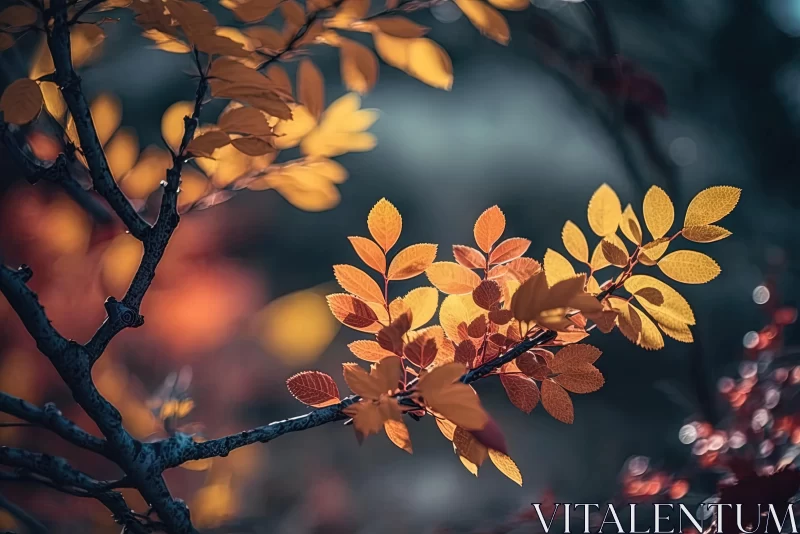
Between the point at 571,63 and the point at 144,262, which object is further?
the point at 571,63

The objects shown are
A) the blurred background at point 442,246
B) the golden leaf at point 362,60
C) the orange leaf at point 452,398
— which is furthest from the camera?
the blurred background at point 442,246

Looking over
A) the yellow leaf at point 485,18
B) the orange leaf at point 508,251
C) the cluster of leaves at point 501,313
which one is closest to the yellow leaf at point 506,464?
the cluster of leaves at point 501,313

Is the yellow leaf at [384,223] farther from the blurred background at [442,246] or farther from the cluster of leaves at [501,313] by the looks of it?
the blurred background at [442,246]

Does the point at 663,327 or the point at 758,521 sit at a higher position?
the point at 663,327

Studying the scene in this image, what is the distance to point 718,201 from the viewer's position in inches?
12.2

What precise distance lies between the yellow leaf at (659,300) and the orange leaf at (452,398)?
113mm

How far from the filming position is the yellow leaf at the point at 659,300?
0.31 metres

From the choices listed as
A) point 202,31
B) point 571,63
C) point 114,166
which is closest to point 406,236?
point 571,63

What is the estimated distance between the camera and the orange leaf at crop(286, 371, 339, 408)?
1.03 feet

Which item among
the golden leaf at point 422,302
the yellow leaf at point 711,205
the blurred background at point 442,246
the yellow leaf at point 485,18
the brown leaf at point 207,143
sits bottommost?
the blurred background at point 442,246

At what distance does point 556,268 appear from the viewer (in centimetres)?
35

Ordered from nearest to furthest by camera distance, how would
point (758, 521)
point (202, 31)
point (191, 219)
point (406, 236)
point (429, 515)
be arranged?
point (202, 31), point (758, 521), point (191, 219), point (429, 515), point (406, 236)

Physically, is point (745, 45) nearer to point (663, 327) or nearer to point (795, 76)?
point (795, 76)

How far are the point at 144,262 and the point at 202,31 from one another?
0.38 feet
